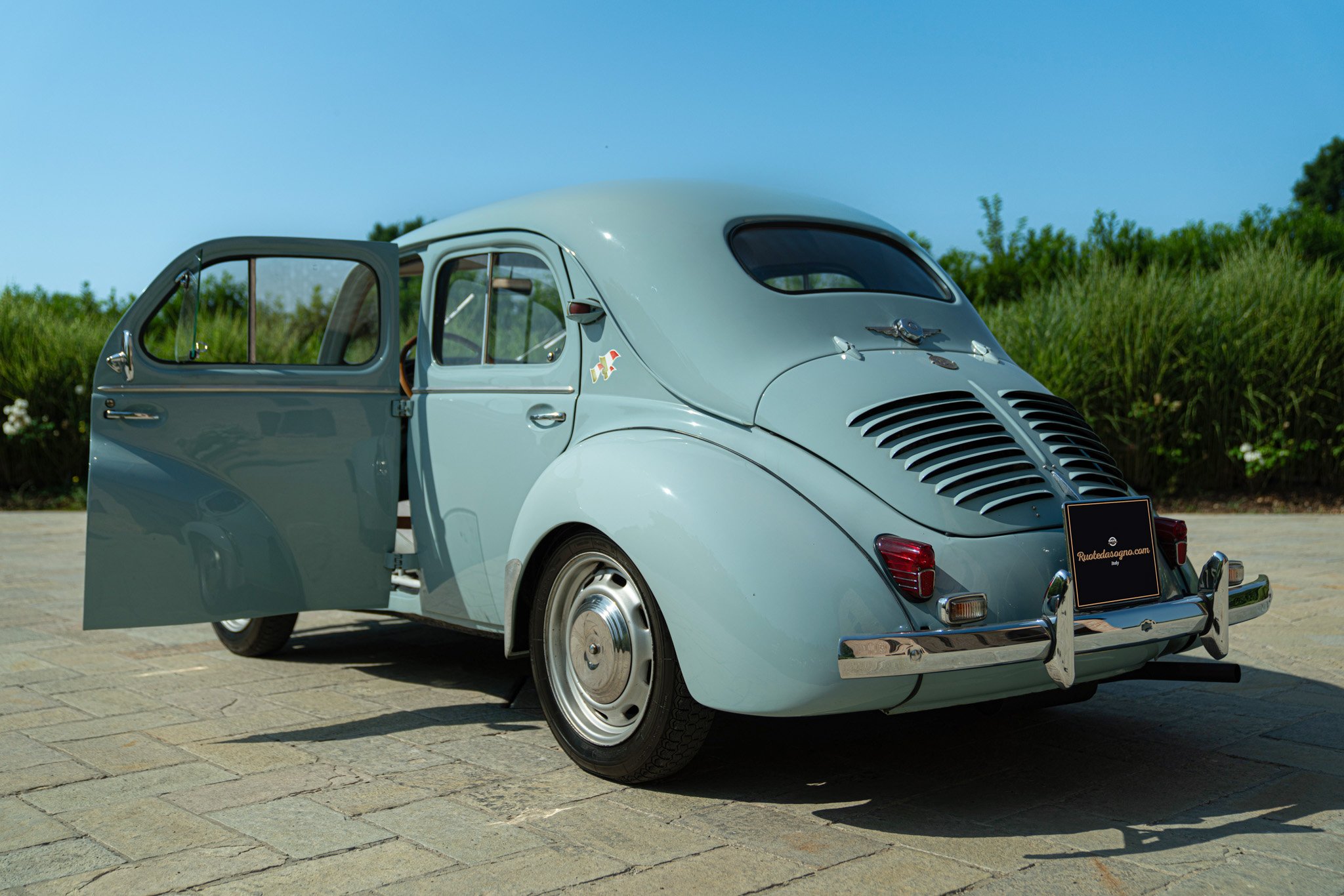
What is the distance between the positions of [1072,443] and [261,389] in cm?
308

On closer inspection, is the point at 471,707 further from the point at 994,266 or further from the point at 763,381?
the point at 994,266

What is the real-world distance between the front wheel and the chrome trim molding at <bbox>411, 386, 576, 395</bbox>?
0.62m

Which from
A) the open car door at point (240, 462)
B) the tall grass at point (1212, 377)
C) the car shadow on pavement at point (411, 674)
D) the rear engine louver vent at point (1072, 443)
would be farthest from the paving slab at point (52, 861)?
the tall grass at point (1212, 377)

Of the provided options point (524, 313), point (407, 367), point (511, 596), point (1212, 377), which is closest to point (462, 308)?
point (524, 313)

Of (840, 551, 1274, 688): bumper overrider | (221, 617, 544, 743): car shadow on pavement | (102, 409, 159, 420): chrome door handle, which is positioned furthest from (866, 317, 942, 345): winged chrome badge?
(102, 409, 159, 420): chrome door handle

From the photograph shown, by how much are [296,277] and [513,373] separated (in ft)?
4.40

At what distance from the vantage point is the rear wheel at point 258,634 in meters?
5.58

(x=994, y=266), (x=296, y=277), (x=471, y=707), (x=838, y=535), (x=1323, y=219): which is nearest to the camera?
(x=838, y=535)

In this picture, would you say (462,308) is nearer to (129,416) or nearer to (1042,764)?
(129,416)

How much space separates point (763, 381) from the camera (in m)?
3.75

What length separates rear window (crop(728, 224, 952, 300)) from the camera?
4.25m

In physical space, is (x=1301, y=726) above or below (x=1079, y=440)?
below

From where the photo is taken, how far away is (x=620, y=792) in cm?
361

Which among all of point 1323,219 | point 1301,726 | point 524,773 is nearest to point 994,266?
point 1323,219
